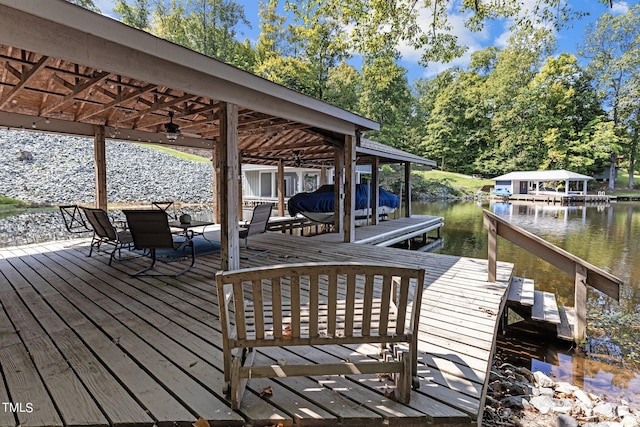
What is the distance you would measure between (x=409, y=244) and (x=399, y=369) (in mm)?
8789

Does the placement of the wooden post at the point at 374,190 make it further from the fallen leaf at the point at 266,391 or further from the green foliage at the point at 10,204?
the green foliage at the point at 10,204

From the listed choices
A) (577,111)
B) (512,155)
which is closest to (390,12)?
(512,155)

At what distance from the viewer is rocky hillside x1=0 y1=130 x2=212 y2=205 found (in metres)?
18.2

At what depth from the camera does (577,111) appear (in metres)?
32.0

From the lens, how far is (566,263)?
3.83 meters

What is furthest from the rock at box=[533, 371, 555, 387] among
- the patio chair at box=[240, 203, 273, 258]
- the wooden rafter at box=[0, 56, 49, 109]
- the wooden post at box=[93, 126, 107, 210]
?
the wooden post at box=[93, 126, 107, 210]

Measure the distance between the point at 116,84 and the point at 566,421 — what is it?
242 inches

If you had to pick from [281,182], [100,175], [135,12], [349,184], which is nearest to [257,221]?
[349,184]

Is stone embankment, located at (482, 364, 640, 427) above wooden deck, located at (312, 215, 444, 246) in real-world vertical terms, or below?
below

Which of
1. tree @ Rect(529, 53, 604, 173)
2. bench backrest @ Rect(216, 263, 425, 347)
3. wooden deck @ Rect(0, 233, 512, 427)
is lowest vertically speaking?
wooden deck @ Rect(0, 233, 512, 427)

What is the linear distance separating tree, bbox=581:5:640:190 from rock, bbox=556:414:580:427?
39.1 metres

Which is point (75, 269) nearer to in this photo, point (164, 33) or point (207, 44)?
point (207, 44)

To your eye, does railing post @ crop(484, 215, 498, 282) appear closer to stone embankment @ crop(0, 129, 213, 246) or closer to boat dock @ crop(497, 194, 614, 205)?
stone embankment @ crop(0, 129, 213, 246)

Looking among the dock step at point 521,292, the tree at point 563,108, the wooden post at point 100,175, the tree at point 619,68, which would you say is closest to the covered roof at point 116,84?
the wooden post at point 100,175
